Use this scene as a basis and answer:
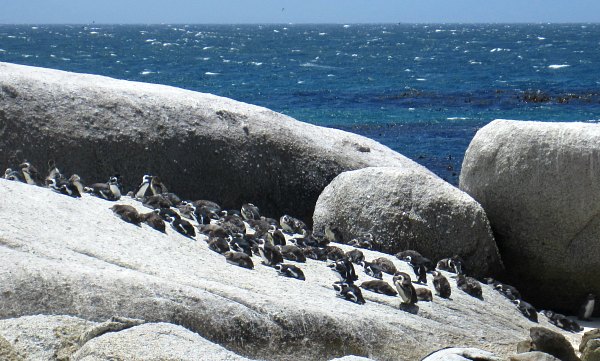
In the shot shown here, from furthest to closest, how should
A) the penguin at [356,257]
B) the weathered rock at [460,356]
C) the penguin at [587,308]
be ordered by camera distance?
the penguin at [587,308]
the penguin at [356,257]
the weathered rock at [460,356]

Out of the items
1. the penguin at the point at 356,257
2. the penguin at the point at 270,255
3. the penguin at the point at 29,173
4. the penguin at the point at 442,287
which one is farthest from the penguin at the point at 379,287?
A: the penguin at the point at 29,173

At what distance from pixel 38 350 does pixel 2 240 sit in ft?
8.47

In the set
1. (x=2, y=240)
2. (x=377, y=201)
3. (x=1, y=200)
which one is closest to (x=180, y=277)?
(x=2, y=240)

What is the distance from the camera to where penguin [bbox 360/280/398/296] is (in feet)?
36.8

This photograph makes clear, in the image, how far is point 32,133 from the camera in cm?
1434

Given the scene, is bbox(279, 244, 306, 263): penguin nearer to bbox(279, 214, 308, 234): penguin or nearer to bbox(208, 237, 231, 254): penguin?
bbox(208, 237, 231, 254): penguin

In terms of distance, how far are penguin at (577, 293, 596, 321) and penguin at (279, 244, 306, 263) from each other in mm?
4169

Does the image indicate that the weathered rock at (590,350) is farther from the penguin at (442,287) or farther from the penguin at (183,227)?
the penguin at (183,227)

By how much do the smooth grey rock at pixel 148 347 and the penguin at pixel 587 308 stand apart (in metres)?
7.62

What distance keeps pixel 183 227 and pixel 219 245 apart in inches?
25.3

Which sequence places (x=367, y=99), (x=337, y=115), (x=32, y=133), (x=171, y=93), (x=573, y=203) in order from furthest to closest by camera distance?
(x=367, y=99)
(x=337, y=115)
(x=171, y=93)
(x=32, y=133)
(x=573, y=203)

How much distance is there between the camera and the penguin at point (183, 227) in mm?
11781

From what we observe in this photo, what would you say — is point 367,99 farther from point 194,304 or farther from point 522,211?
point 194,304

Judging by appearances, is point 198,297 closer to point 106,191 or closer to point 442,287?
point 442,287
